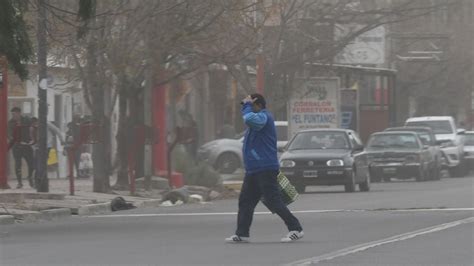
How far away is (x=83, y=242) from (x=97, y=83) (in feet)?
32.6

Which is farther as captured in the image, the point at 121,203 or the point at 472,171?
the point at 472,171

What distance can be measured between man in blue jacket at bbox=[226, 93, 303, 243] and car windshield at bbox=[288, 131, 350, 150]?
50.0 ft

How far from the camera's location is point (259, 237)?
51.1 ft

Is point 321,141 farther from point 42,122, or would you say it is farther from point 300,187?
point 42,122

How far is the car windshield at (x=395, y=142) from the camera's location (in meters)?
38.0

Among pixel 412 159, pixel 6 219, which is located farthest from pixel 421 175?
pixel 6 219

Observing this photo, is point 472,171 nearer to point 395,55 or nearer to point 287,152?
point 395,55

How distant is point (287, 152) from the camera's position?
29688 mm

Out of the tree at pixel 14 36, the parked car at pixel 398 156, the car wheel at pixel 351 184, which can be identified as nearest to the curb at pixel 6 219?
the tree at pixel 14 36

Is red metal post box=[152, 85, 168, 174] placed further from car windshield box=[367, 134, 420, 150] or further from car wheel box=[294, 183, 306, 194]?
car windshield box=[367, 134, 420, 150]

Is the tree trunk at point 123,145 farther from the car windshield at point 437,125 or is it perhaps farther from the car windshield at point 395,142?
the car windshield at point 437,125

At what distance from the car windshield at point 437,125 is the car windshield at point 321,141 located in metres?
16.0

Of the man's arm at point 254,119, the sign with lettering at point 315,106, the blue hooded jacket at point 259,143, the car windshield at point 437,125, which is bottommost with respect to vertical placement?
the blue hooded jacket at point 259,143

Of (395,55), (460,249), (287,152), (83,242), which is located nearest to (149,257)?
(83,242)
